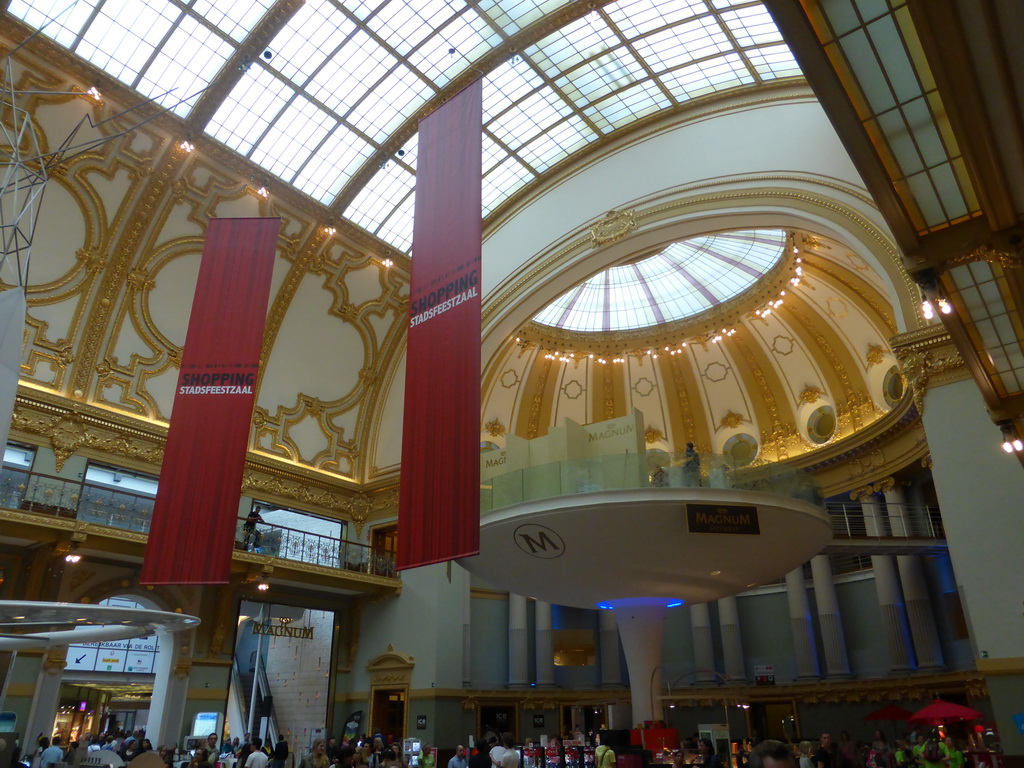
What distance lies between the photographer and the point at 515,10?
18.7m

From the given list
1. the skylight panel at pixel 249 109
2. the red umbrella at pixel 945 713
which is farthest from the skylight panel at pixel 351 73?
the red umbrella at pixel 945 713

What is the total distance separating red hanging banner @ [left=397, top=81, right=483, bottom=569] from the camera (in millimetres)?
10047

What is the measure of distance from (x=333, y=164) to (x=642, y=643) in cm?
1549

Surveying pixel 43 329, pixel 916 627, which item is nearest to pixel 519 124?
pixel 43 329

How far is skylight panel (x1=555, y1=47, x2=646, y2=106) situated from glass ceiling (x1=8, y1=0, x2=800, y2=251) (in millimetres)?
42

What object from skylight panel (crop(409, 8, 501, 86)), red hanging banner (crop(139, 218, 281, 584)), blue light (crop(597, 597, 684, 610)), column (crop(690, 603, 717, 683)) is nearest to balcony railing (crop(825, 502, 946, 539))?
column (crop(690, 603, 717, 683))

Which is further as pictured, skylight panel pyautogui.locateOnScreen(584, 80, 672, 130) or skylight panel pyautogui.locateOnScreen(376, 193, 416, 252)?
skylight panel pyautogui.locateOnScreen(376, 193, 416, 252)

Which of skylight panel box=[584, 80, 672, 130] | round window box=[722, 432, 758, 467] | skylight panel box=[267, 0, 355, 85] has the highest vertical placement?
skylight panel box=[584, 80, 672, 130]

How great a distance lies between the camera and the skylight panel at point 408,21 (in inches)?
713

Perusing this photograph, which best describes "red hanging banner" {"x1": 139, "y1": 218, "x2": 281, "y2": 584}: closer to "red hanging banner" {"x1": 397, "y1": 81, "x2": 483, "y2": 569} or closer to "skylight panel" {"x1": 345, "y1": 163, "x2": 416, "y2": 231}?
"red hanging banner" {"x1": 397, "y1": 81, "x2": 483, "y2": 569}

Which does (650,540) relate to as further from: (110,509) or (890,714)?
(110,509)

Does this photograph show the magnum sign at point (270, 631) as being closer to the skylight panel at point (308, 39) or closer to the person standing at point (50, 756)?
the person standing at point (50, 756)

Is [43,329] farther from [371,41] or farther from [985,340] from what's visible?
[985,340]

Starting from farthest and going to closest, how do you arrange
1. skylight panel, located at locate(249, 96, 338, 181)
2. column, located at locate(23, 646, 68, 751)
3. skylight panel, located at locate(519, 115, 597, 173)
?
1. skylight panel, located at locate(519, 115, 597, 173)
2. skylight panel, located at locate(249, 96, 338, 181)
3. column, located at locate(23, 646, 68, 751)
